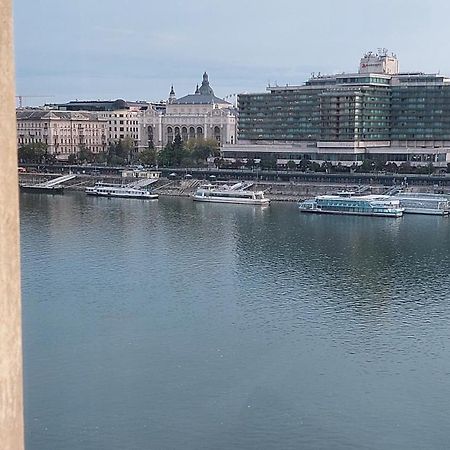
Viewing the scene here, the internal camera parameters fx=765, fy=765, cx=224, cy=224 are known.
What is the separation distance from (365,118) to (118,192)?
6525mm

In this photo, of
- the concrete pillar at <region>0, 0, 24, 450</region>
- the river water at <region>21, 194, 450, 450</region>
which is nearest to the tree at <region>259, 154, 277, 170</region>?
the river water at <region>21, 194, 450, 450</region>

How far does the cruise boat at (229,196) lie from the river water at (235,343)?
509 centimetres

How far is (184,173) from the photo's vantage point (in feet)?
61.4

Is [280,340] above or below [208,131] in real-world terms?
below

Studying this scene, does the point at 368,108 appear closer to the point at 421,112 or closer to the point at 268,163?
the point at 421,112

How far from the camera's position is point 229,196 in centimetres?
1569

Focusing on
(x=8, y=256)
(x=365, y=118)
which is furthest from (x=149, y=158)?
(x=8, y=256)

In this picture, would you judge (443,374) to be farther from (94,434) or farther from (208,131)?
(208,131)

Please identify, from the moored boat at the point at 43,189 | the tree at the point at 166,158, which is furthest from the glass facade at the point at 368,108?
the moored boat at the point at 43,189

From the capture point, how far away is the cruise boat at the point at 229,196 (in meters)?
15.2

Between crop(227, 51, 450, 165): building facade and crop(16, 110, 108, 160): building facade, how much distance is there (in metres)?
7.07

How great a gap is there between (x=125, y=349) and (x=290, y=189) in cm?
1167

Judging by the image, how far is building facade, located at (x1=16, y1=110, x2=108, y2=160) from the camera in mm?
23766

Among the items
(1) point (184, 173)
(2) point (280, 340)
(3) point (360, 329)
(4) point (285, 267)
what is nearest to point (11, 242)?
(2) point (280, 340)
